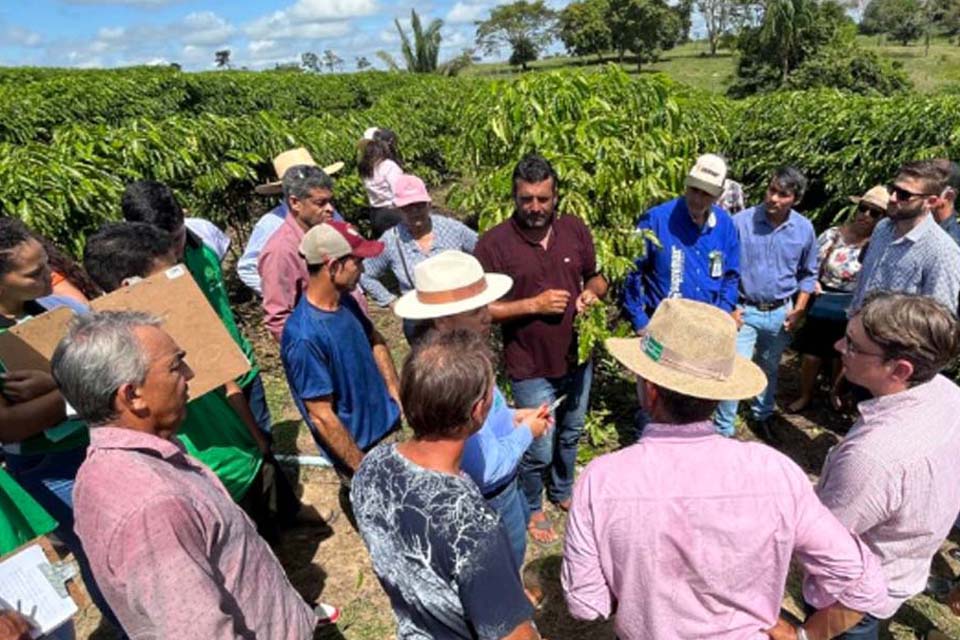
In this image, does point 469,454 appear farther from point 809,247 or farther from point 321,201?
point 809,247

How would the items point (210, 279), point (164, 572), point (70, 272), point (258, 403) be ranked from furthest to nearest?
point (258, 403), point (210, 279), point (70, 272), point (164, 572)

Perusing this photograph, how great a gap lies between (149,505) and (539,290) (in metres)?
2.23

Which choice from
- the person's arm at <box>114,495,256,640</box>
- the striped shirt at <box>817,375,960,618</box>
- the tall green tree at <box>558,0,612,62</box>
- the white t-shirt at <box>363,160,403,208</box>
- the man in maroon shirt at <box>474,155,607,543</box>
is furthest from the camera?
the tall green tree at <box>558,0,612,62</box>

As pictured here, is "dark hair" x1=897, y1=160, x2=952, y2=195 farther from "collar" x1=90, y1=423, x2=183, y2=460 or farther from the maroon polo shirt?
"collar" x1=90, y1=423, x2=183, y2=460

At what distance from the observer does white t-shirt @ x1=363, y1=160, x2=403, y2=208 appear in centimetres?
617

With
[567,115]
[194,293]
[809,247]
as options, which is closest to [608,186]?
[567,115]

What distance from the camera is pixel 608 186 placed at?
3.66m

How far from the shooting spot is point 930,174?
3.17 metres

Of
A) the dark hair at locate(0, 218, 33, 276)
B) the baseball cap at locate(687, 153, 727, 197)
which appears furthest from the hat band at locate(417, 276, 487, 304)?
the baseball cap at locate(687, 153, 727, 197)

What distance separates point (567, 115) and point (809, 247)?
6.57ft

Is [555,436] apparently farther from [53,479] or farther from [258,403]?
[53,479]

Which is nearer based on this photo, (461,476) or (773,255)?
(461,476)

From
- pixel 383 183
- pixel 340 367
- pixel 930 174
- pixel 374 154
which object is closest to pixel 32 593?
pixel 340 367

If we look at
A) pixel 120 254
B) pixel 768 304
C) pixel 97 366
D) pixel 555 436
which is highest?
pixel 120 254
